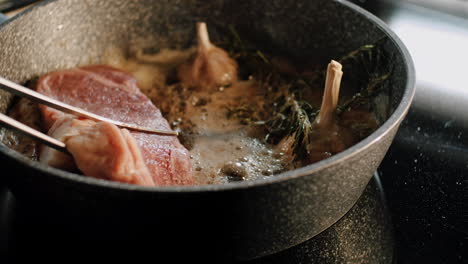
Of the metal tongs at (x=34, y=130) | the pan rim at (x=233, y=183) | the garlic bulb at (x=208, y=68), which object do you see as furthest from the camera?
the garlic bulb at (x=208, y=68)

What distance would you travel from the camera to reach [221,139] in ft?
3.33

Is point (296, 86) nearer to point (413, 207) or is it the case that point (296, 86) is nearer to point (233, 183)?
point (413, 207)

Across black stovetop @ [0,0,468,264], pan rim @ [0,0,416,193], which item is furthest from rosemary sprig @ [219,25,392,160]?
pan rim @ [0,0,416,193]

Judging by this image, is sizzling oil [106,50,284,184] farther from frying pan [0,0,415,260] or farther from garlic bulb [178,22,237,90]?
frying pan [0,0,415,260]

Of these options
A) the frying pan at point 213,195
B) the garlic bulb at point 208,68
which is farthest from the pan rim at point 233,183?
the garlic bulb at point 208,68

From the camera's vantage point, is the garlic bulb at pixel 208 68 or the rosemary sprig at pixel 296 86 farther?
the garlic bulb at pixel 208 68

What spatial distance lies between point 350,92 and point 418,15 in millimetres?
489

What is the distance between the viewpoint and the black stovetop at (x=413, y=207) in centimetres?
80

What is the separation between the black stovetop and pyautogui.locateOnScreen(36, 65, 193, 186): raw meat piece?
0.71ft

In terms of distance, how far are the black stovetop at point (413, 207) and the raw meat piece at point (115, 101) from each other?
0.22 metres

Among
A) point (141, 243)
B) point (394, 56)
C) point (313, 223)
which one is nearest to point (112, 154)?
point (141, 243)

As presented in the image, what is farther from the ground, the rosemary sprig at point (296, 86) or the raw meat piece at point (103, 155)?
the raw meat piece at point (103, 155)

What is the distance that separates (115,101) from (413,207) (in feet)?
2.10

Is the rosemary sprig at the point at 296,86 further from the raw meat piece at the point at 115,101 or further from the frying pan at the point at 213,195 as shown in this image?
the raw meat piece at the point at 115,101
